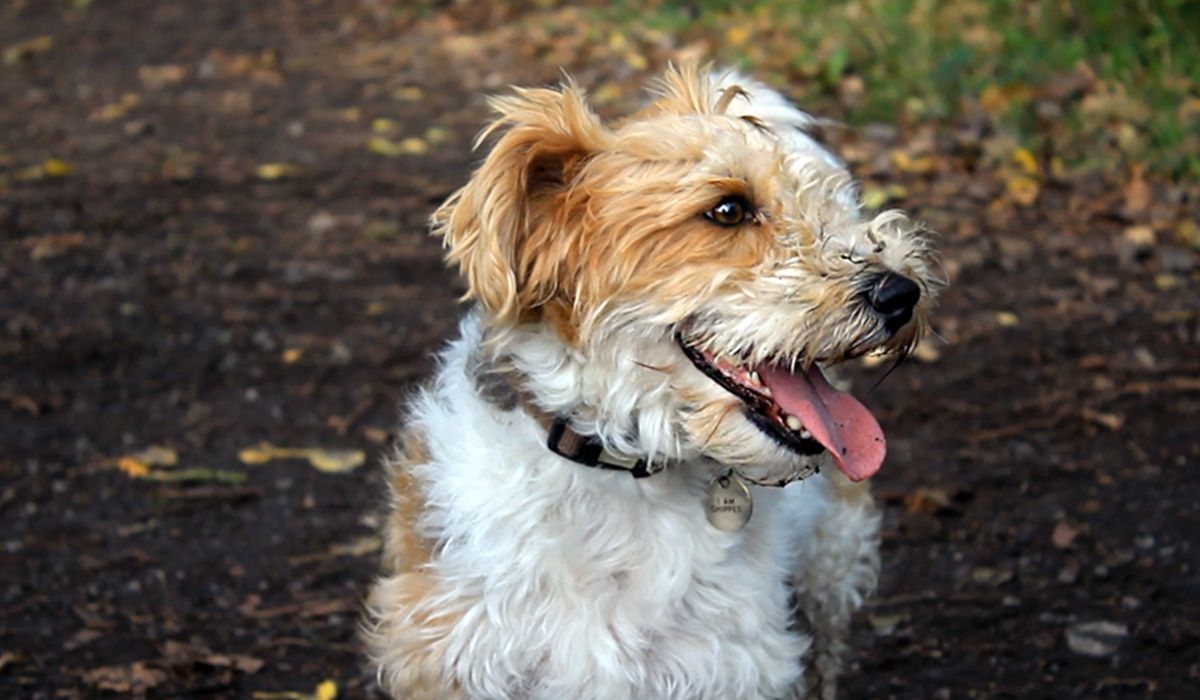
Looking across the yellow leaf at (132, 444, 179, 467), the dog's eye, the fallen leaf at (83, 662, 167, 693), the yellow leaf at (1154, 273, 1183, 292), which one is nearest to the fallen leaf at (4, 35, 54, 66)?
the yellow leaf at (132, 444, 179, 467)

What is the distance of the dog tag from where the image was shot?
357 centimetres

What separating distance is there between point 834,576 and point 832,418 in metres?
1.03

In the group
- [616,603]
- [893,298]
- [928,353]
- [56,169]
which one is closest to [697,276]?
[893,298]

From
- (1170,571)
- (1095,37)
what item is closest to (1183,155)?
(1095,37)

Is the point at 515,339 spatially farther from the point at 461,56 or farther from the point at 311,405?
the point at 461,56

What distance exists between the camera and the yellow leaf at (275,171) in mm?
9836

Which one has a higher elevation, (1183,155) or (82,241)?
(1183,155)

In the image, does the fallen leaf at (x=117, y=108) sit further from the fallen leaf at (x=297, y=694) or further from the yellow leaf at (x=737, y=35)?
the fallen leaf at (x=297, y=694)

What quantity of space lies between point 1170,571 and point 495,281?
2.98m

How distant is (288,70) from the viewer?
40.1ft

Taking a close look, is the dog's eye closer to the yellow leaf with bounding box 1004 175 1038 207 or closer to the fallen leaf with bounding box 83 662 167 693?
the fallen leaf with bounding box 83 662 167 693

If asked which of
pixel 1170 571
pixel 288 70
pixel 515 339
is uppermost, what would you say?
pixel 515 339

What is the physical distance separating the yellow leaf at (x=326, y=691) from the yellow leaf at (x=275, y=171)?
17.9ft

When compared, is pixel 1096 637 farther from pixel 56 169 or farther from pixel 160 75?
pixel 160 75
